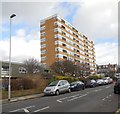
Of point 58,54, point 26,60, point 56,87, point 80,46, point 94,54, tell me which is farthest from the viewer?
point 94,54

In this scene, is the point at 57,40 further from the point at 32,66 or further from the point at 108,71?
the point at 108,71

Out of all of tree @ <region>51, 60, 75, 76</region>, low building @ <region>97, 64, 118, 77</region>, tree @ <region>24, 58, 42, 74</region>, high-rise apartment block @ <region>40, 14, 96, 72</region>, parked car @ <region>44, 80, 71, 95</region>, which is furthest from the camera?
low building @ <region>97, 64, 118, 77</region>

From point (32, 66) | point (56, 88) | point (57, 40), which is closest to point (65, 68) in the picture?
point (32, 66)

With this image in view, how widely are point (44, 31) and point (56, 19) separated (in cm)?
869

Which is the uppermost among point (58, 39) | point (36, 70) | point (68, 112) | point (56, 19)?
point (56, 19)

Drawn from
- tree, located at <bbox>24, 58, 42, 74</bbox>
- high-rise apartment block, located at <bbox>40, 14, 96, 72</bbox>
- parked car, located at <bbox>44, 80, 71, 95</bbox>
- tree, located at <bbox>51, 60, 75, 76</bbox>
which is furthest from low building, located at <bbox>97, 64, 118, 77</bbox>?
parked car, located at <bbox>44, 80, 71, 95</bbox>

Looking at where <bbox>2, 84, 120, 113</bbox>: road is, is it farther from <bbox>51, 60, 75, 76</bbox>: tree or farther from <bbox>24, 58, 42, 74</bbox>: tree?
<bbox>51, 60, 75, 76</bbox>: tree

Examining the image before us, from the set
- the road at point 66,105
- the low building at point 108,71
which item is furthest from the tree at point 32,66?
the low building at point 108,71

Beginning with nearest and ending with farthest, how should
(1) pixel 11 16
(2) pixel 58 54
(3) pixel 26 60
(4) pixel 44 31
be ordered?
(1) pixel 11 16
(3) pixel 26 60
(2) pixel 58 54
(4) pixel 44 31

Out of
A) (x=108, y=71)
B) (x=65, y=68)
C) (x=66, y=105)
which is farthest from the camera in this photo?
(x=108, y=71)

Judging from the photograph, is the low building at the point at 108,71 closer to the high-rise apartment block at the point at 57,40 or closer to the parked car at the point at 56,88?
the high-rise apartment block at the point at 57,40

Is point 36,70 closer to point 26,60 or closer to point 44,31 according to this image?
point 26,60

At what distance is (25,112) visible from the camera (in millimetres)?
12812

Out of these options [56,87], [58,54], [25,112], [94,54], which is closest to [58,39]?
[58,54]
